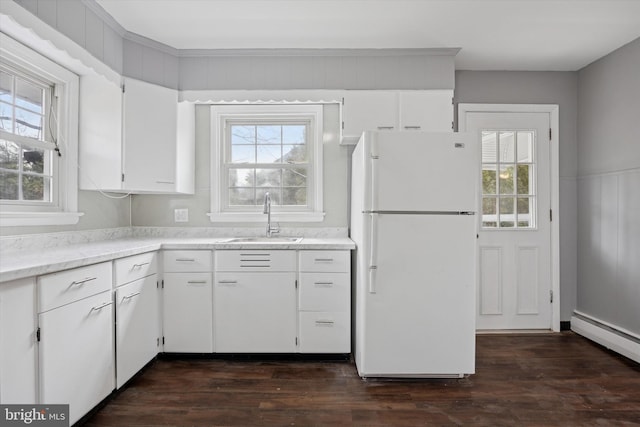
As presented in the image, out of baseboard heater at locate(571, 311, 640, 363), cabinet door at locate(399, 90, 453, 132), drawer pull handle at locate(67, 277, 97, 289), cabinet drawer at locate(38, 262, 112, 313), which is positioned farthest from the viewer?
cabinet door at locate(399, 90, 453, 132)

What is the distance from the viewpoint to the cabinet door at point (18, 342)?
135cm

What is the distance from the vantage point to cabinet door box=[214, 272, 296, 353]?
2.53 meters

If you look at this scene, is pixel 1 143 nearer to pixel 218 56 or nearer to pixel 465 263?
pixel 218 56

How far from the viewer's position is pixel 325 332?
8.34 feet

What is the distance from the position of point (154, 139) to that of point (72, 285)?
54.9 inches

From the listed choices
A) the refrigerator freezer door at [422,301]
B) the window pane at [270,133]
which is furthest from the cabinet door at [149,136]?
the refrigerator freezer door at [422,301]

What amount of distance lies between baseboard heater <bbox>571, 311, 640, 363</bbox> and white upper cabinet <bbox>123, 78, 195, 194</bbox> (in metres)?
3.66

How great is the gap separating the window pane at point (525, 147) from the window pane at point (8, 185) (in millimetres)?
3862

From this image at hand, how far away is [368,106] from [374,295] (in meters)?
1.52

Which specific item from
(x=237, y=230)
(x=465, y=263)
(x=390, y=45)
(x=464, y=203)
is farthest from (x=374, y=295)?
(x=390, y=45)

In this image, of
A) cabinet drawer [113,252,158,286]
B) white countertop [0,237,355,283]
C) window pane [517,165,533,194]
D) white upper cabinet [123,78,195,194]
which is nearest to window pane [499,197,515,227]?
window pane [517,165,533,194]

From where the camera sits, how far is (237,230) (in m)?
3.12

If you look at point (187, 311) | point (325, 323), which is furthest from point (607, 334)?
point (187, 311)

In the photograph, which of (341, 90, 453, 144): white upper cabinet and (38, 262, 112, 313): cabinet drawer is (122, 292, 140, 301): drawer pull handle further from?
(341, 90, 453, 144): white upper cabinet
